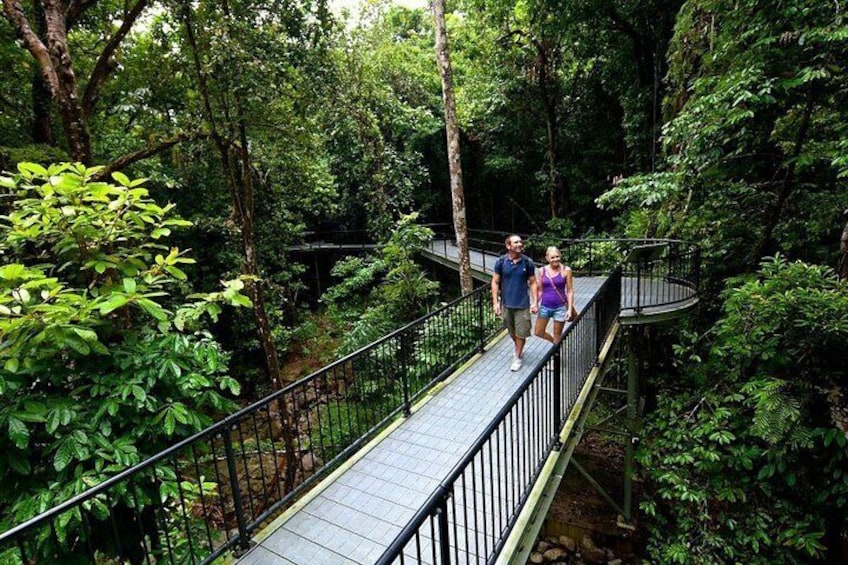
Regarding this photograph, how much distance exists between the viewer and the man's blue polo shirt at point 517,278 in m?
5.46

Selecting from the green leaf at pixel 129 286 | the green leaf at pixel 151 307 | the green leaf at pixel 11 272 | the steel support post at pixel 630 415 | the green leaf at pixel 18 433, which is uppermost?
the green leaf at pixel 11 272

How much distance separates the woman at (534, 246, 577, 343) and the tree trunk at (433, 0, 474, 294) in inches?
157

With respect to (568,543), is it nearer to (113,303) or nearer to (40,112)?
(113,303)

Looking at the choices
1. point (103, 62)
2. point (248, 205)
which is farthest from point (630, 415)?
point (103, 62)

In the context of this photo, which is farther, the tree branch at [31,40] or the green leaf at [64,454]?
the tree branch at [31,40]

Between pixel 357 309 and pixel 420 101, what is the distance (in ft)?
29.7

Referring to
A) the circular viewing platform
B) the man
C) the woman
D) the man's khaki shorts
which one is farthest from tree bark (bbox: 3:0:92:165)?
the circular viewing platform

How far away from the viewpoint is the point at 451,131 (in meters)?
8.76

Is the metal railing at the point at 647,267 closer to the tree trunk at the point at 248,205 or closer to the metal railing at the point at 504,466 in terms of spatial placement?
the metal railing at the point at 504,466

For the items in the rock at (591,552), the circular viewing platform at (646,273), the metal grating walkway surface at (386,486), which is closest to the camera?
the metal grating walkway surface at (386,486)

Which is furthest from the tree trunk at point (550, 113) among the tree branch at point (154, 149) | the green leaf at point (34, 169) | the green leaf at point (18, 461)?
the green leaf at point (18, 461)

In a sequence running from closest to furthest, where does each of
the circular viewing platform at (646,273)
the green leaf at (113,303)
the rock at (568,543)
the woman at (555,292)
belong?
→ the green leaf at (113,303), the woman at (555,292), the circular viewing platform at (646,273), the rock at (568,543)

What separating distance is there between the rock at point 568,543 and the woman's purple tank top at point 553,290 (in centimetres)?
578

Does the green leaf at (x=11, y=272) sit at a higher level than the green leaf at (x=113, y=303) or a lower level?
higher
